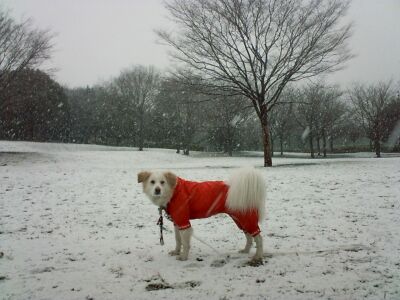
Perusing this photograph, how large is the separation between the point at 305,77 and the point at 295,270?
59.7 feet

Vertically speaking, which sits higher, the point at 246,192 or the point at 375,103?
the point at 375,103

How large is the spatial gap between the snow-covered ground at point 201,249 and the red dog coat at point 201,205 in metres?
0.67

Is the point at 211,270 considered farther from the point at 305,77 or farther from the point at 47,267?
the point at 305,77

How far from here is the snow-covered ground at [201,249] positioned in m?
4.78

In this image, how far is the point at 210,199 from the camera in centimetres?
597

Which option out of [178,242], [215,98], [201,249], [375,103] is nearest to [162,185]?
[178,242]

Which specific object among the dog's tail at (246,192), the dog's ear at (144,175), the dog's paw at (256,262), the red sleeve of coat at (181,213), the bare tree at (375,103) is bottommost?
the dog's paw at (256,262)

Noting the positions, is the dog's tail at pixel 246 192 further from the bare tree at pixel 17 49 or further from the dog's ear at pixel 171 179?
the bare tree at pixel 17 49

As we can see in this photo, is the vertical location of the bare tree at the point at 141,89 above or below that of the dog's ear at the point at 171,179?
above

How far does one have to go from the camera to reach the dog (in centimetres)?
578

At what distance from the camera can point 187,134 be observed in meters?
48.4

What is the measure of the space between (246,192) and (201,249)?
1.69m

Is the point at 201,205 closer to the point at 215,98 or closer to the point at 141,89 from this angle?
the point at 215,98

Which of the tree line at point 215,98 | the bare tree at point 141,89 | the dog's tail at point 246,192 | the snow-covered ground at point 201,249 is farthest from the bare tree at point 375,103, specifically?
the dog's tail at point 246,192
